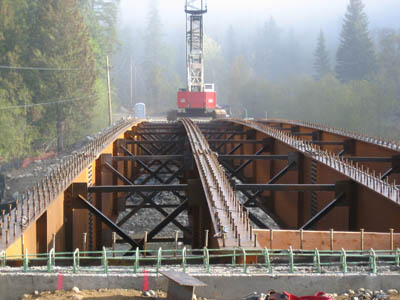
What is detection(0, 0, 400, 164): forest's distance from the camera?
47062 mm

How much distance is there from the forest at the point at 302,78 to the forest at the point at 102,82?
0.68 ft

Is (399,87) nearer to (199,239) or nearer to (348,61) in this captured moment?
(348,61)

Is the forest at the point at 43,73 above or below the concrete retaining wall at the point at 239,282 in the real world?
above

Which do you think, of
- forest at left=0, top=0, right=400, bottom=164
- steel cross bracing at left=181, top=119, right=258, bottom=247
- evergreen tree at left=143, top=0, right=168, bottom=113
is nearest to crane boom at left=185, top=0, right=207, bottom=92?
forest at left=0, top=0, right=400, bottom=164

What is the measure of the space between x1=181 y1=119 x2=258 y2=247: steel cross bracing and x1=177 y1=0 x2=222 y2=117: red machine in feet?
94.7

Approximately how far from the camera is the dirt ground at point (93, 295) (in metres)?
3.79

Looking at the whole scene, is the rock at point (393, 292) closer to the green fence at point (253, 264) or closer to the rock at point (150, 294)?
the green fence at point (253, 264)

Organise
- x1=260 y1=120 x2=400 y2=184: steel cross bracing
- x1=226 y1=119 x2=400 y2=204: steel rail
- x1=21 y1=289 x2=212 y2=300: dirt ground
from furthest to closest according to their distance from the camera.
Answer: x1=260 y1=120 x2=400 y2=184: steel cross bracing
x1=226 y1=119 x2=400 y2=204: steel rail
x1=21 y1=289 x2=212 y2=300: dirt ground

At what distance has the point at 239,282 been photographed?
3.97 meters

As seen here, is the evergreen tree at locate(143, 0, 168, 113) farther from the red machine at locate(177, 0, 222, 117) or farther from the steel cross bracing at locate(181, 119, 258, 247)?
the steel cross bracing at locate(181, 119, 258, 247)

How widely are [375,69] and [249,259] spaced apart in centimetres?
9510

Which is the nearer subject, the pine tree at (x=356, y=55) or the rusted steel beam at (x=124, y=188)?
the rusted steel beam at (x=124, y=188)

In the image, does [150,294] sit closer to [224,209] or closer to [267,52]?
[224,209]

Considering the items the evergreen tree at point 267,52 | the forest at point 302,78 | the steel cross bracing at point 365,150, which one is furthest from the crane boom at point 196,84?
the evergreen tree at point 267,52
